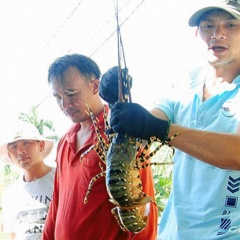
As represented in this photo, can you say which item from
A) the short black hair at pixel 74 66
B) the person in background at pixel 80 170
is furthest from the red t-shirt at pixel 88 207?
the short black hair at pixel 74 66

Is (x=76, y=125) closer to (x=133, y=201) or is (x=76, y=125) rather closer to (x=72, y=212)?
(x=72, y=212)

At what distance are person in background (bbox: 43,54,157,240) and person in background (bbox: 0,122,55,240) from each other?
45cm

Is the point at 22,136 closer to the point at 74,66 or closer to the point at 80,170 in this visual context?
the point at 74,66

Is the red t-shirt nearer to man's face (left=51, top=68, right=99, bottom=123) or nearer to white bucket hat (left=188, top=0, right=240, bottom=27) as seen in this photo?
man's face (left=51, top=68, right=99, bottom=123)

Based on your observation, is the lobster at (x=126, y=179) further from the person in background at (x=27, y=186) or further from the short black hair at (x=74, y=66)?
the person in background at (x=27, y=186)

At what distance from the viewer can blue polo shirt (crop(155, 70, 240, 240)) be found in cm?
201

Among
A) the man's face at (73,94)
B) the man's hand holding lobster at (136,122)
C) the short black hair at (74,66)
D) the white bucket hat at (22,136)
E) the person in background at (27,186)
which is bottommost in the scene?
the person in background at (27,186)

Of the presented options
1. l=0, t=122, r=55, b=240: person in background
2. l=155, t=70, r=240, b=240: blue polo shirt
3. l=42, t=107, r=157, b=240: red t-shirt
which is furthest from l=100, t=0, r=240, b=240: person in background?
l=0, t=122, r=55, b=240: person in background

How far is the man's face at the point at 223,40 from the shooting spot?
214 centimetres

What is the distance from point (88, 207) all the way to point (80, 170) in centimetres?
24

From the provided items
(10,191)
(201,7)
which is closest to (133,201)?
(201,7)

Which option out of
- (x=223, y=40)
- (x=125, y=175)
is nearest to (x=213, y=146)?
(x=125, y=175)

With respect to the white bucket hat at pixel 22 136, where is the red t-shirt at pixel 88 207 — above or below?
below

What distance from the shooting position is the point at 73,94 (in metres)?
2.89
